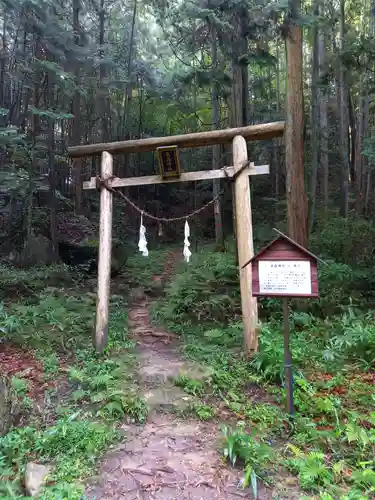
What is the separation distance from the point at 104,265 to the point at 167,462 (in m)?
3.45

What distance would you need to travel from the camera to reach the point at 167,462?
3402 mm

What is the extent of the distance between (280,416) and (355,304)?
13.3 feet

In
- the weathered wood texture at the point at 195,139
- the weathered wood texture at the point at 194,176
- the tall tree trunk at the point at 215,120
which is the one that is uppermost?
the tall tree trunk at the point at 215,120

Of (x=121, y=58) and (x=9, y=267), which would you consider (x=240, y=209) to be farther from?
(x=121, y=58)

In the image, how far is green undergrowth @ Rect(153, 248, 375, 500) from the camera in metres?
3.25

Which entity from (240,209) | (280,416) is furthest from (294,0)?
(280,416)

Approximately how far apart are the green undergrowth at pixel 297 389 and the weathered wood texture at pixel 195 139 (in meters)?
3.04

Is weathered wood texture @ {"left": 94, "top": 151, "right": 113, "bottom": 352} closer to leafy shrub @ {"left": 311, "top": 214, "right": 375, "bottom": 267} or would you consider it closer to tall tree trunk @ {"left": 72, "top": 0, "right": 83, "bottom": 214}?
tall tree trunk @ {"left": 72, "top": 0, "right": 83, "bottom": 214}

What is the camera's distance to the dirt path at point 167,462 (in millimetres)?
3023

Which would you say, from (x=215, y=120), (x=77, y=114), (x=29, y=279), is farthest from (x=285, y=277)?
(x=77, y=114)

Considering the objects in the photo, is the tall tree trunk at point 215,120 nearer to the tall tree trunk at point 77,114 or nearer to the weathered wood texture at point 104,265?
the tall tree trunk at point 77,114

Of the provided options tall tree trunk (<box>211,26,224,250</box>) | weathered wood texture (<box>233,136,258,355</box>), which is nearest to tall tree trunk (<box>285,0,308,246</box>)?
weathered wood texture (<box>233,136,258,355</box>)

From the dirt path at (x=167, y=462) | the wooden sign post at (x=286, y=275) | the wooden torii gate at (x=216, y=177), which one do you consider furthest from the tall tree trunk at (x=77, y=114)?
the dirt path at (x=167, y=462)

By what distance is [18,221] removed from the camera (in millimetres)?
12336
